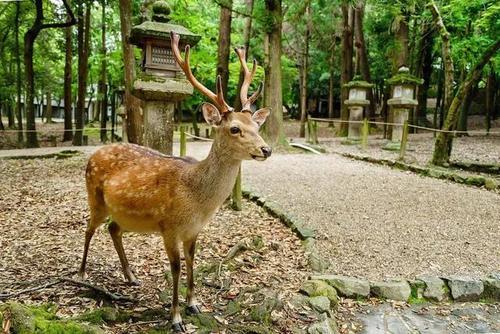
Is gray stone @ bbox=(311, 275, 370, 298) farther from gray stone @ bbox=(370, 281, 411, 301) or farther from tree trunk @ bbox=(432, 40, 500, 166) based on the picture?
tree trunk @ bbox=(432, 40, 500, 166)

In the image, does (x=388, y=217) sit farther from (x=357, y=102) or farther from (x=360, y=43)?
(x=360, y=43)

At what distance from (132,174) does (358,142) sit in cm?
1289

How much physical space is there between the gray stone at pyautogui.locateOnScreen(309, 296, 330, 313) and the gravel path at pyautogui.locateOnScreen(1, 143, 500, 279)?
84cm

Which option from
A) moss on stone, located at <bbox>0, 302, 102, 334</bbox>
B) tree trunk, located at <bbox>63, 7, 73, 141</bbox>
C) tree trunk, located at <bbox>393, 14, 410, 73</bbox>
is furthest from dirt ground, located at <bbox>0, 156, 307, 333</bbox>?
tree trunk, located at <bbox>393, 14, 410, 73</bbox>

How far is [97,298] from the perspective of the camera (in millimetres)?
3432

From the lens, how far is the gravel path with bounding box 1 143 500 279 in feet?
16.4

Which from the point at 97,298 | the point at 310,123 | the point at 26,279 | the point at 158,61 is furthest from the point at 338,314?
the point at 310,123

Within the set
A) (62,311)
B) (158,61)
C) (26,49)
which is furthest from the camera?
(26,49)

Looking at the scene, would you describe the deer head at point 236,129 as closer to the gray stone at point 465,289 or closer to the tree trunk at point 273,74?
the gray stone at point 465,289

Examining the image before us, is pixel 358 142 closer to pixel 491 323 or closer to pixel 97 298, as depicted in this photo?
pixel 491 323

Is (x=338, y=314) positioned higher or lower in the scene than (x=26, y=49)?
lower

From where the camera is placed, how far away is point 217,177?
316cm

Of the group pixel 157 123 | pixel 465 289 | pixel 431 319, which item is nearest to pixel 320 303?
pixel 431 319

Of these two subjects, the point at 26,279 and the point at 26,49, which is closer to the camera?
the point at 26,279
